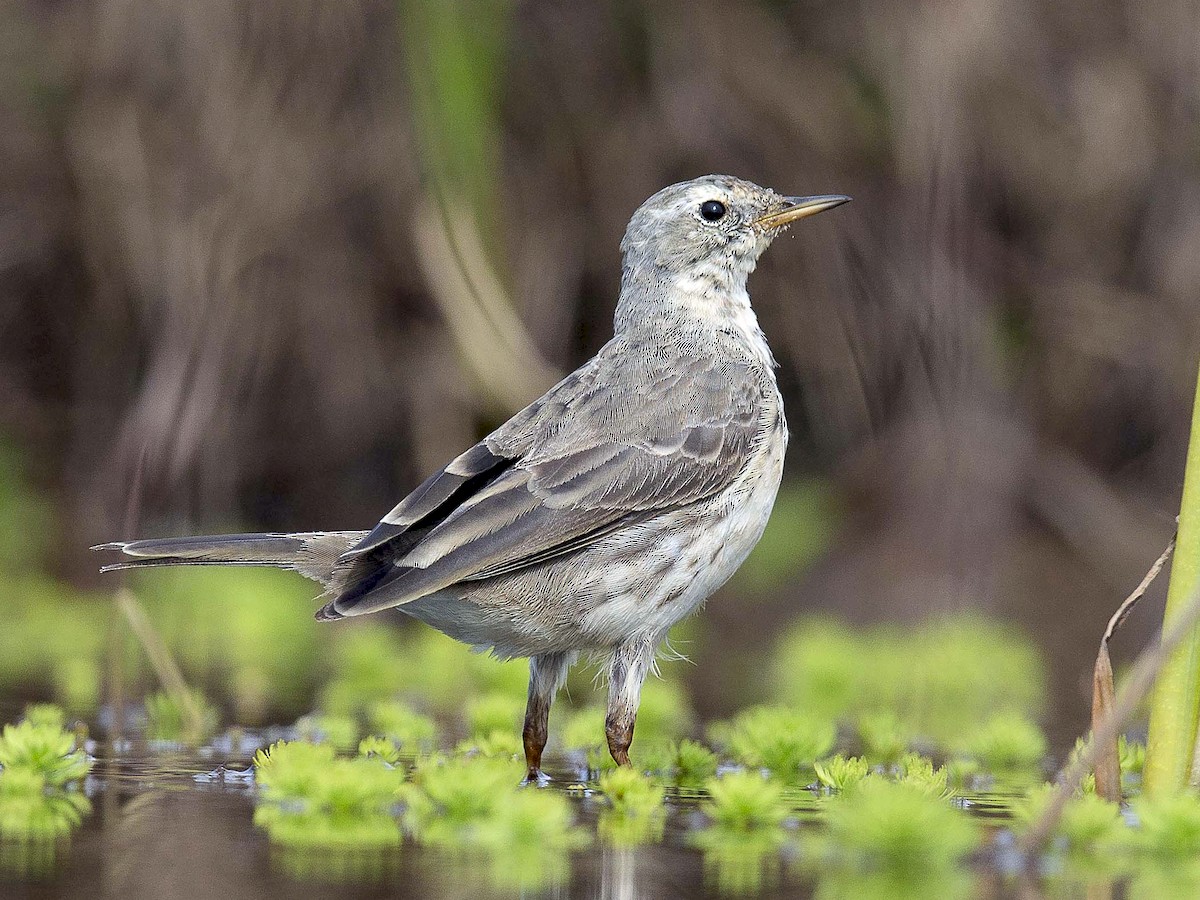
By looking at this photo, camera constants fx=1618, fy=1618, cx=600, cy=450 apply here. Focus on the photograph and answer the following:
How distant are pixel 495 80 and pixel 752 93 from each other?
1.75m

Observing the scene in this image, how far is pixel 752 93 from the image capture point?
10000 mm

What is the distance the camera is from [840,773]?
4684 millimetres

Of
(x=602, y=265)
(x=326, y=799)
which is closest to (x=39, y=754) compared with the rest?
(x=326, y=799)

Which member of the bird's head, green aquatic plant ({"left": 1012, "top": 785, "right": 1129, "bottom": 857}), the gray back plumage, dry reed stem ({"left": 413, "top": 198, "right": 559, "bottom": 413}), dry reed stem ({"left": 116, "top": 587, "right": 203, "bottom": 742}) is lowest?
green aquatic plant ({"left": 1012, "top": 785, "right": 1129, "bottom": 857})

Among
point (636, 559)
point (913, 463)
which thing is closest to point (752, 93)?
point (913, 463)

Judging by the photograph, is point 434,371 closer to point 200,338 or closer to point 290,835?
point 200,338

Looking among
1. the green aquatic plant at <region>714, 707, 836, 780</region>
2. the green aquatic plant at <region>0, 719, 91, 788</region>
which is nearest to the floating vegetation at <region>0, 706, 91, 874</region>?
the green aquatic plant at <region>0, 719, 91, 788</region>

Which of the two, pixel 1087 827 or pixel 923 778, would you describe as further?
pixel 923 778

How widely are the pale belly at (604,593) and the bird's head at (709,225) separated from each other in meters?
1.21

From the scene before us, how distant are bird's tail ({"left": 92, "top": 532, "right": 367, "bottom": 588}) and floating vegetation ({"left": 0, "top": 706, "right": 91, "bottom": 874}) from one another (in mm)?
699

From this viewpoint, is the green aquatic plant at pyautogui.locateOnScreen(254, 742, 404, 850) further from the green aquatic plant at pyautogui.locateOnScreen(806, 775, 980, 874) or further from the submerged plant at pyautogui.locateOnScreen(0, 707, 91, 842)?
the green aquatic plant at pyautogui.locateOnScreen(806, 775, 980, 874)

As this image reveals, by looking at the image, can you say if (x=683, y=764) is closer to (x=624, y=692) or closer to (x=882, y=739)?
(x=624, y=692)

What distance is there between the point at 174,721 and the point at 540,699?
1495 millimetres

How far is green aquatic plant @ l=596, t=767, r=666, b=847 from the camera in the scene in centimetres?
404
